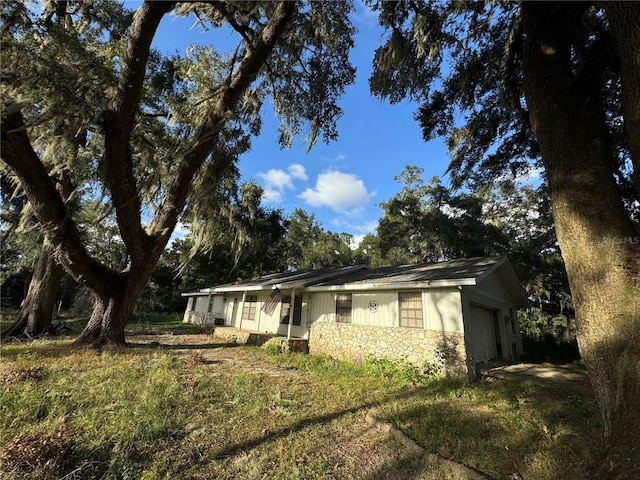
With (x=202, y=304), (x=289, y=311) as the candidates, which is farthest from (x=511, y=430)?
(x=202, y=304)

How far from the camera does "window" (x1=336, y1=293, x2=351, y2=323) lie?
10.4 meters

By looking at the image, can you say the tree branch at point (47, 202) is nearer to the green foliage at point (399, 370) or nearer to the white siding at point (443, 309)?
the green foliage at point (399, 370)

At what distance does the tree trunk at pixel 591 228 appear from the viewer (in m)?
2.59

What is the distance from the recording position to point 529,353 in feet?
45.4

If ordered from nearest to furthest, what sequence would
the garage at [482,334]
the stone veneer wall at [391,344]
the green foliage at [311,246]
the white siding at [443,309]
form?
the stone veneer wall at [391,344] → the white siding at [443,309] → the garage at [482,334] → the green foliage at [311,246]

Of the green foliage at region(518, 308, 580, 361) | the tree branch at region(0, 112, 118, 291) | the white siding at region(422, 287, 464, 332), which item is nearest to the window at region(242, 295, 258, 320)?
the tree branch at region(0, 112, 118, 291)

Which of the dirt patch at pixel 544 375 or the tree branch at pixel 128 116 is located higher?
the tree branch at pixel 128 116

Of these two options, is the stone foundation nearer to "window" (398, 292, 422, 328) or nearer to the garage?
"window" (398, 292, 422, 328)

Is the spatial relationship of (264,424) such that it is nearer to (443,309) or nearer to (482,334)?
(443,309)

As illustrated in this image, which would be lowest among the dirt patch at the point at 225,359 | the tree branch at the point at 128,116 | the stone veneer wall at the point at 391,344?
the dirt patch at the point at 225,359

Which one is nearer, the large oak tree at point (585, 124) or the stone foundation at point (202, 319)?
the large oak tree at point (585, 124)

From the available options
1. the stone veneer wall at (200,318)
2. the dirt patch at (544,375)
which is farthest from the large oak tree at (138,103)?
the stone veneer wall at (200,318)

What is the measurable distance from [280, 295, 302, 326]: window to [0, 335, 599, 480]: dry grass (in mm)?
5613

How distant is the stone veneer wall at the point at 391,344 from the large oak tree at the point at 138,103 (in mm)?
6190
